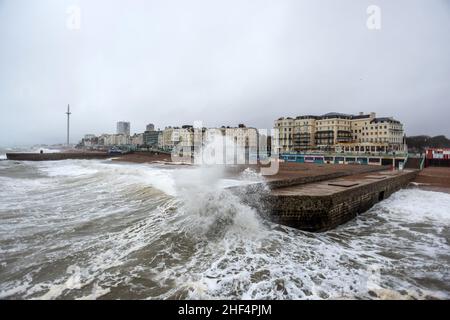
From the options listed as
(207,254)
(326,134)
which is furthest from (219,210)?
(326,134)

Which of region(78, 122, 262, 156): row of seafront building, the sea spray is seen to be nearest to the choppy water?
the sea spray

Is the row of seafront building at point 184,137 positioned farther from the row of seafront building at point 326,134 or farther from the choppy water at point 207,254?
the choppy water at point 207,254

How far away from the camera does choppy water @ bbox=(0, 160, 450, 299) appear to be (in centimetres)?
533

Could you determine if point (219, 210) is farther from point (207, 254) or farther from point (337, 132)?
point (337, 132)

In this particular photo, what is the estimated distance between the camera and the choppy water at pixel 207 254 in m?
5.33

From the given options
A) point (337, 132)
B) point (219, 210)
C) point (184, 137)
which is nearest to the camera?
point (219, 210)

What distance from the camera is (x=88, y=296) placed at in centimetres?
493

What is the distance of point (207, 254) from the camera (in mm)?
6992
